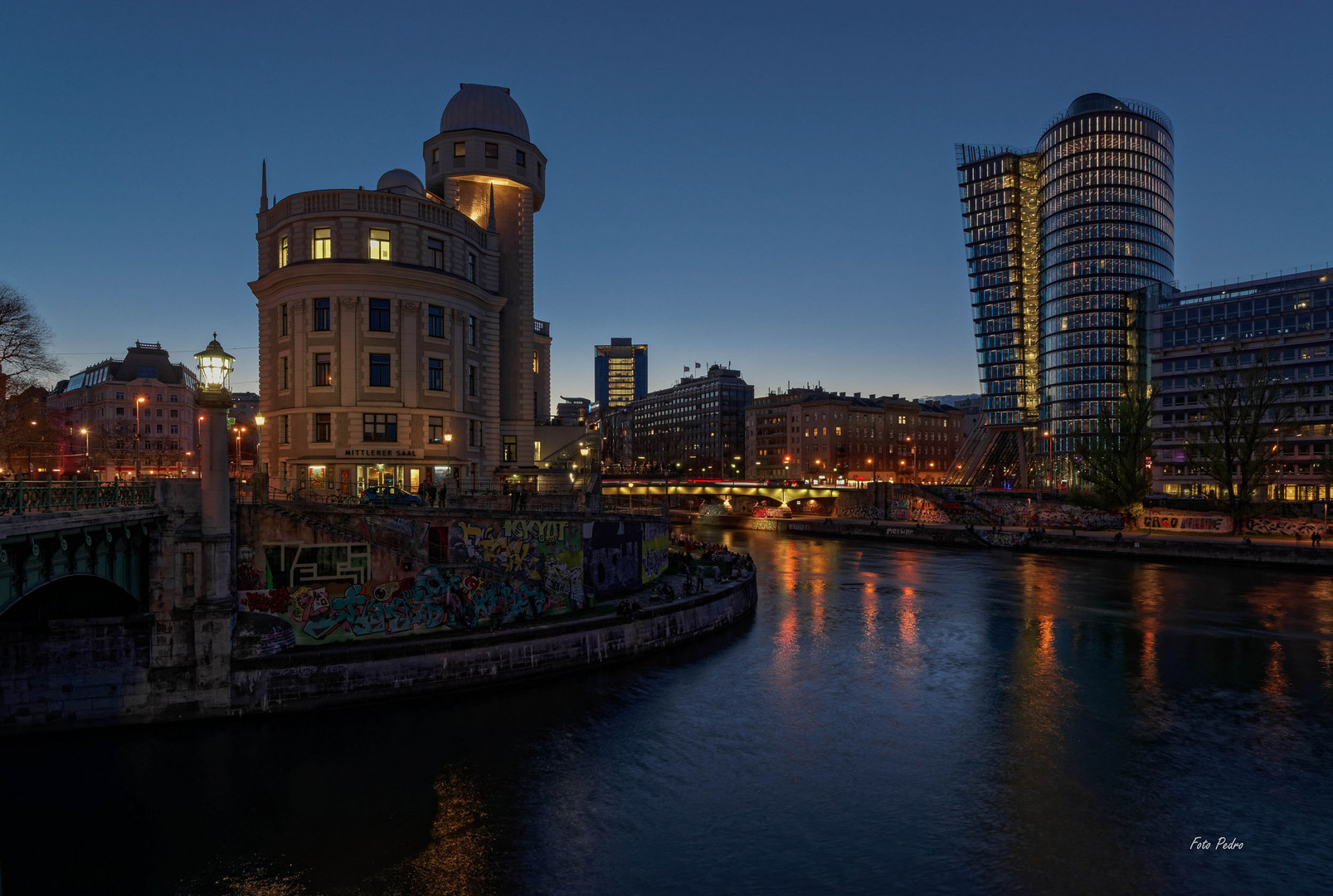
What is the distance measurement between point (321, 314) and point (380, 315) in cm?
324

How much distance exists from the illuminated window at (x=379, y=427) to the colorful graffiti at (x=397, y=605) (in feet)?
53.8

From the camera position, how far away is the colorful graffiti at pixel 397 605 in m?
27.7

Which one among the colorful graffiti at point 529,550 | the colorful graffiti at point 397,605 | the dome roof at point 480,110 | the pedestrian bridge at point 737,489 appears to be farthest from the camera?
the pedestrian bridge at point 737,489

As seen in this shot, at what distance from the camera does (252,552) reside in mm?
28125

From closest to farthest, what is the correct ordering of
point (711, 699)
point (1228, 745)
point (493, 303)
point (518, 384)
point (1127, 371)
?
point (1228, 745) < point (711, 699) < point (493, 303) < point (518, 384) < point (1127, 371)

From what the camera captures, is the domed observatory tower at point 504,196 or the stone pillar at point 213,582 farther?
the domed observatory tower at point 504,196

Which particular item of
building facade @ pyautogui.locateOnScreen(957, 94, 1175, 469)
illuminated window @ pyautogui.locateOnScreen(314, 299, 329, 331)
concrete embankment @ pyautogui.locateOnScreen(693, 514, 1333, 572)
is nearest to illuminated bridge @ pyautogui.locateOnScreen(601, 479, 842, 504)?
concrete embankment @ pyautogui.locateOnScreen(693, 514, 1333, 572)

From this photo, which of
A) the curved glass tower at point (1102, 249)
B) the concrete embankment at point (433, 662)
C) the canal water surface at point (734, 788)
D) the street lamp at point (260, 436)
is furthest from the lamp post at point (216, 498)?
the curved glass tower at point (1102, 249)

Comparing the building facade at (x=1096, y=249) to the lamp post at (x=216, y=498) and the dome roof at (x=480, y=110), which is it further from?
the lamp post at (x=216, y=498)

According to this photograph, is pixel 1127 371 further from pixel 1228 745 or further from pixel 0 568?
pixel 0 568

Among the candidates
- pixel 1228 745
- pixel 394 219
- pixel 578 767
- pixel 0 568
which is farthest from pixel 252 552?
pixel 1228 745

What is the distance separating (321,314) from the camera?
43812mm

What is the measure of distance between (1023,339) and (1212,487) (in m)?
61.8

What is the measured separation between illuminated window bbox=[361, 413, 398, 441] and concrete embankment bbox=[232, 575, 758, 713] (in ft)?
60.5
